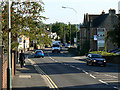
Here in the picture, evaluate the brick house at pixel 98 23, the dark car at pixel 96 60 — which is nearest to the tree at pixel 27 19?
the dark car at pixel 96 60

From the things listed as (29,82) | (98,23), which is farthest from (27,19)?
(98,23)

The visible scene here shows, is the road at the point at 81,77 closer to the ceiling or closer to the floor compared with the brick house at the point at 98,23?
closer to the floor

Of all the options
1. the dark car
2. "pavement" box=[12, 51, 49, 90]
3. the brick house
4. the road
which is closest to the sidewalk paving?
"pavement" box=[12, 51, 49, 90]

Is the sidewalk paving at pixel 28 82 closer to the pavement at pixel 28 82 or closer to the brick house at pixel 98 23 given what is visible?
the pavement at pixel 28 82

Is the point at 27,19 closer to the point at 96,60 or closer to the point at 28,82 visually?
the point at 28,82

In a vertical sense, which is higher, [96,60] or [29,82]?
[96,60]

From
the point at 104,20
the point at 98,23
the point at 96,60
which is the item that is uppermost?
the point at 104,20

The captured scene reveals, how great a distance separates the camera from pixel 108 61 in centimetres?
4591

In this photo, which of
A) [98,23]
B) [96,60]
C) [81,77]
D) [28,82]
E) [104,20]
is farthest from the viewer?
[104,20]

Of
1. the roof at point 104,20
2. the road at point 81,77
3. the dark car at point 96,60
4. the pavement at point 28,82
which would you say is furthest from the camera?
the roof at point 104,20

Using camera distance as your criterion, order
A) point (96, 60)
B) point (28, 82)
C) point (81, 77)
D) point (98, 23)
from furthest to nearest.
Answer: point (98, 23)
point (96, 60)
point (81, 77)
point (28, 82)

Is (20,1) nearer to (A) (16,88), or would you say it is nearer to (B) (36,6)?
(B) (36,6)

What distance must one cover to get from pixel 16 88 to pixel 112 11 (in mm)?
66624

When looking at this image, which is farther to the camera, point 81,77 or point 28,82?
point 81,77
